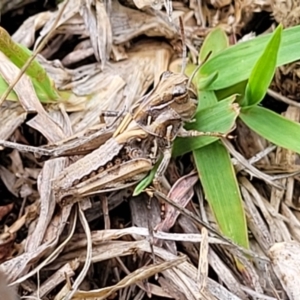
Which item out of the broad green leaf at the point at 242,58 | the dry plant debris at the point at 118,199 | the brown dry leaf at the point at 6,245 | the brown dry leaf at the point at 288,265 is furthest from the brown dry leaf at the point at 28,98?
the brown dry leaf at the point at 288,265

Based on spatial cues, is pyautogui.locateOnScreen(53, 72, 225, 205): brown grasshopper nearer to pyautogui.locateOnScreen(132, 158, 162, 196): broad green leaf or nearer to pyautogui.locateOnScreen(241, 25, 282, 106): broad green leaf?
pyautogui.locateOnScreen(132, 158, 162, 196): broad green leaf

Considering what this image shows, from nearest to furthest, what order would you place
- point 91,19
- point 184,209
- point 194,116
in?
point 184,209 < point 194,116 < point 91,19

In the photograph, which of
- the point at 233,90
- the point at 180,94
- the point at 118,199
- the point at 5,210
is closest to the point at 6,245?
the point at 5,210

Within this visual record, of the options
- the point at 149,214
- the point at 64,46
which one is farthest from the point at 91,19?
the point at 149,214

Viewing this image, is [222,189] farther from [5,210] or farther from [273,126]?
[5,210]

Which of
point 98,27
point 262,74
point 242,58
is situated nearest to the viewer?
point 262,74

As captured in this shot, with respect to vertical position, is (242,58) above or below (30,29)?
below

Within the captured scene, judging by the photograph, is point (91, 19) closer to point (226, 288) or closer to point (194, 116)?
point (194, 116)

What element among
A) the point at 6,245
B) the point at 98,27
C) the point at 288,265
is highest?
the point at 98,27
